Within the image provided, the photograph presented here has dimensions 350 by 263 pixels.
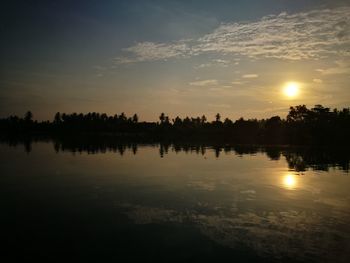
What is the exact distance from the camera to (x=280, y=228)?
2209 cm

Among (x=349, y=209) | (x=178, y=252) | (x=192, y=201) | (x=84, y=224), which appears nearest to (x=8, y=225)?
(x=84, y=224)

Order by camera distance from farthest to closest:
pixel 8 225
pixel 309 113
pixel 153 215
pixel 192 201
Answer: pixel 309 113
pixel 192 201
pixel 153 215
pixel 8 225

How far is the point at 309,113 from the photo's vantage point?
6230 inches

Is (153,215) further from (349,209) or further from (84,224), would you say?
(349,209)

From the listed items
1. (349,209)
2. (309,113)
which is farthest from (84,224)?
(309,113)

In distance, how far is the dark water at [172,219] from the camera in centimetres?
1769

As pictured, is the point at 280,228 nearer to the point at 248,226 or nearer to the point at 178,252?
the point at 248,226

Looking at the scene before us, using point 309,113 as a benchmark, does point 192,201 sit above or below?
below

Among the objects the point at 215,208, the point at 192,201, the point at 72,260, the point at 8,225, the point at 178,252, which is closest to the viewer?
the point at 72,260

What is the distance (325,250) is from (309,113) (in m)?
152

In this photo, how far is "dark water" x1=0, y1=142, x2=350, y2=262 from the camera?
17688mm

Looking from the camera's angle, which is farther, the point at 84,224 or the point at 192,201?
the point at 192,201

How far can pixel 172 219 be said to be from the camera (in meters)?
23.9

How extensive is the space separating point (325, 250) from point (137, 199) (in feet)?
55.9
